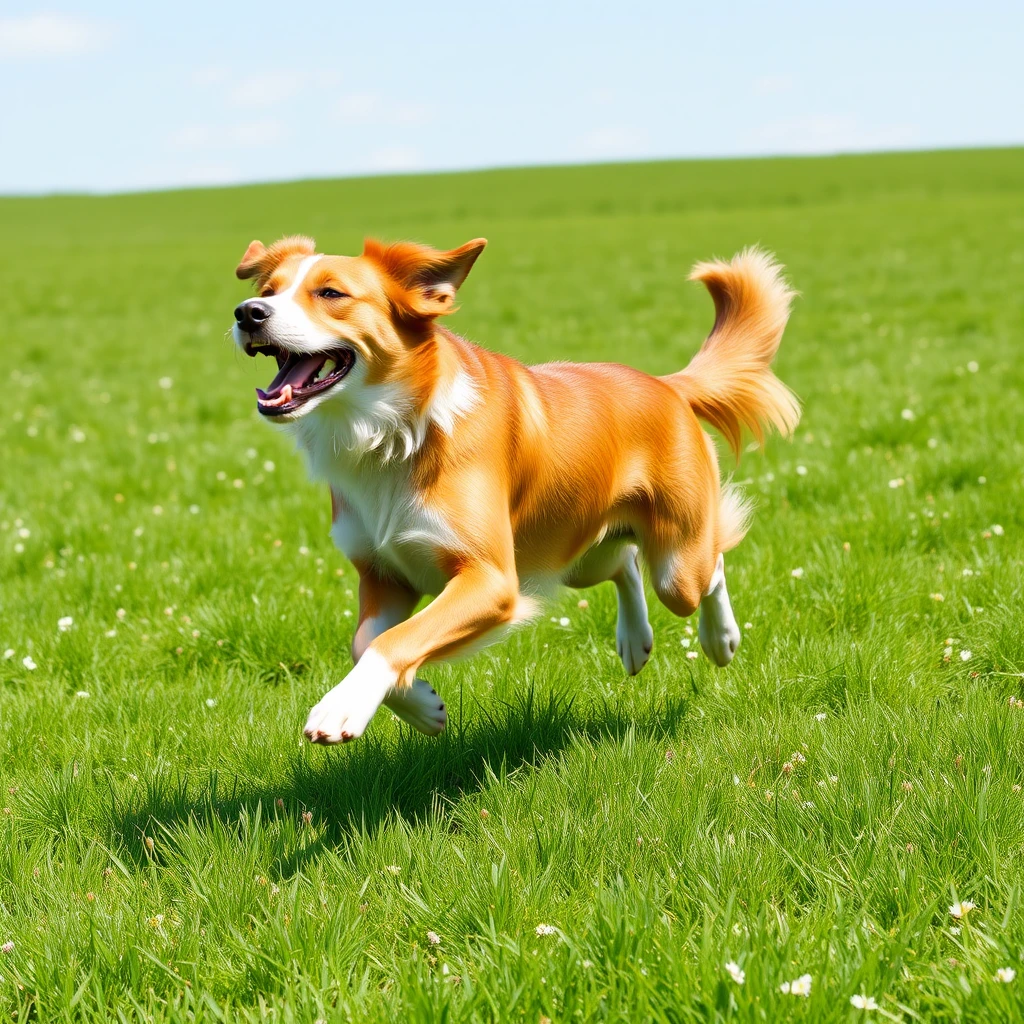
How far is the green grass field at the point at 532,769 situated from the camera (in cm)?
261

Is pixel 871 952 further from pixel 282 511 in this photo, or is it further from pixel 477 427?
pixel 282 511

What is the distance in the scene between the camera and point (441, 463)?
140 inches

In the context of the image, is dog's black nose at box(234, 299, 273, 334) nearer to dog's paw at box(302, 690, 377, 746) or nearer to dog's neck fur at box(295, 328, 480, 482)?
dog's neck fur at box(295, 328, 480, 482)

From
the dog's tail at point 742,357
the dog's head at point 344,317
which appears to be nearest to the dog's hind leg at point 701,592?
the dog's tail at point 742,357

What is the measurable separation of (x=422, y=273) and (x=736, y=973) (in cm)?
221

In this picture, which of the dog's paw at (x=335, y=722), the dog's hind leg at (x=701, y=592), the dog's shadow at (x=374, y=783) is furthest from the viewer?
the dog's hind leg at (x=701, y=592)

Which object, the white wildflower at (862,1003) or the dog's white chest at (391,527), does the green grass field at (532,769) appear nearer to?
the white wildflower at (862,1003)

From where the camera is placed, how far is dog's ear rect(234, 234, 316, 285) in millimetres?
3877

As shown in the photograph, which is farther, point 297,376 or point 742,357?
point 742,357

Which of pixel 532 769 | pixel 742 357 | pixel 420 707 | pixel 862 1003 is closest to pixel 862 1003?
pixel 862 1003

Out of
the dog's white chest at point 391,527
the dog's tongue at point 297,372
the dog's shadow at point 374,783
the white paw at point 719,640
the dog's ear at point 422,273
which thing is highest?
the dog's ear at point 422,273

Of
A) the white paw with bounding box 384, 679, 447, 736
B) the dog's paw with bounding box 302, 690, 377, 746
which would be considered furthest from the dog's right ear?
the dog's paw with bounding box 302, 690, 377, 746

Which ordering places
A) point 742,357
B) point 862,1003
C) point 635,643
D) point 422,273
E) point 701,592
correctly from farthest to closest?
point 742,357
point 635,643
point 701,592
point 422,273
point 862,1003

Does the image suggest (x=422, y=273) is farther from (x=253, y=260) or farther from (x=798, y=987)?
(x=798, y=987)
